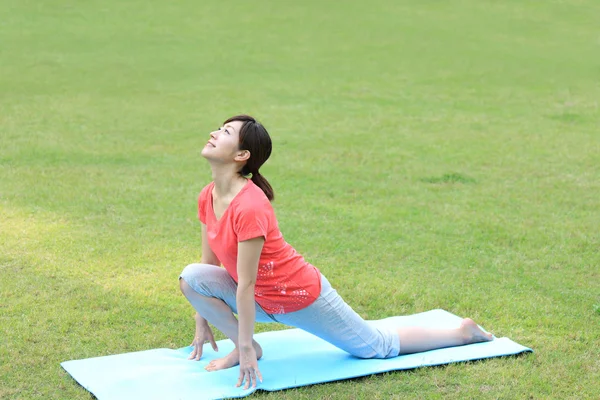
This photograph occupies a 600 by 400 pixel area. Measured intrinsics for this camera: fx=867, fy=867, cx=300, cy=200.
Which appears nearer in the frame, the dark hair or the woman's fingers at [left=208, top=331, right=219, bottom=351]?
the dark hair

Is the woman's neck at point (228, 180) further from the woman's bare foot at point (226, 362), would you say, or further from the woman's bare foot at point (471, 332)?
the woman's bare foot at point (471, 332)

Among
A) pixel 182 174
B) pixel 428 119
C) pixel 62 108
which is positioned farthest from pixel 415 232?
pixel 62 108

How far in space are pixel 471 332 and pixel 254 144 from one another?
1.41 metres

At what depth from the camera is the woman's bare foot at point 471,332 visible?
4.08 metres

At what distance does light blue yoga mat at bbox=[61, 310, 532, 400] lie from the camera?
354 centimetres

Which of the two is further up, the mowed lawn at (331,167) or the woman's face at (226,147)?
the woman's face at (226,147)

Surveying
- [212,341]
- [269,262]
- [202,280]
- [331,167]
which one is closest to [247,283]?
[269,262]

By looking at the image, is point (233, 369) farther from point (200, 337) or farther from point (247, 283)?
point (247, 283)

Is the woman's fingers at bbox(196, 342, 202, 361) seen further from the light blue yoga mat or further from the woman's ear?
the woman's ear

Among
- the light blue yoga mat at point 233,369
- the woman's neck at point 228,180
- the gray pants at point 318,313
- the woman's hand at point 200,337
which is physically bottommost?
the light blue yoga mat at point 233,369

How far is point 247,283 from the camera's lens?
3.49 metres

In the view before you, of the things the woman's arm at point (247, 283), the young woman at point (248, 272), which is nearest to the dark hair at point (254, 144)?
the young woman at point (248, 272)

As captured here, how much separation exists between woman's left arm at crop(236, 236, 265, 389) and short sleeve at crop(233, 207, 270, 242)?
0.03 meters

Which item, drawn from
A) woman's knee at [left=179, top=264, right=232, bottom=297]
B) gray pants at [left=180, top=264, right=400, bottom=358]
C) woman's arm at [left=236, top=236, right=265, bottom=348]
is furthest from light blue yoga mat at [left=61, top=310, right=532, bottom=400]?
woman's knee at [left=179, top=264, right=232, bottom=297]
